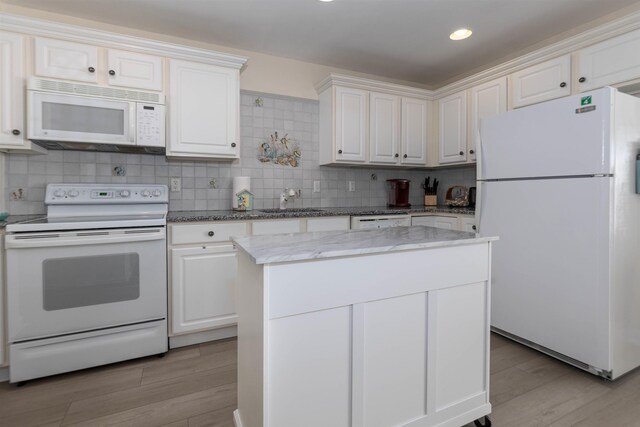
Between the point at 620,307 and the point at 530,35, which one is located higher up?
the point at 530,35

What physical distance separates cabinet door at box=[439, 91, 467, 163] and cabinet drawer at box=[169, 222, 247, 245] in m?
2.23

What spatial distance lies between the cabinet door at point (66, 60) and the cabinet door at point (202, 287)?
1.32 metres

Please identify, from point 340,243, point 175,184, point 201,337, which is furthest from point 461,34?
point 201,337

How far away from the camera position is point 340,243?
4.21ft

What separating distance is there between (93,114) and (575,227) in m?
3.13

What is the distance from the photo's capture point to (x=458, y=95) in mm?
3357

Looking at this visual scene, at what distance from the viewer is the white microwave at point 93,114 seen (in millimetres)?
2125

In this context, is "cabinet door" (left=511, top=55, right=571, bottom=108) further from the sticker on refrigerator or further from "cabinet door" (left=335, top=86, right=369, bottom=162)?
"cabinet door" (left=335, top=86, right=369, bottom=162)

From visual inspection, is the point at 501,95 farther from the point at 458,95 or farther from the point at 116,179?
the point at 116,179

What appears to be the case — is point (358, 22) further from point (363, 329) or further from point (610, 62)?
point (363, 329)

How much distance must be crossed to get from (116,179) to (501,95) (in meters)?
3.31

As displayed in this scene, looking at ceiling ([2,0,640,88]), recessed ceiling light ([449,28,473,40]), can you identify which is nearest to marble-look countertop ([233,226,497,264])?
ceiling ([2,0,640,88])

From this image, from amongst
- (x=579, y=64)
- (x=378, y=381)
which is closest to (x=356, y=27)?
(x=579, y=64)

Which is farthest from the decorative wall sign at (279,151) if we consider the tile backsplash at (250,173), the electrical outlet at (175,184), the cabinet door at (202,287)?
the cabinet door at (202,287)
